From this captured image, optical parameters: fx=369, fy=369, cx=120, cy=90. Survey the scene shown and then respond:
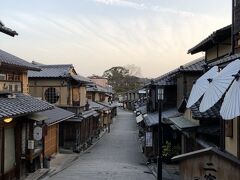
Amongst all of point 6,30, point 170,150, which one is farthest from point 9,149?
point 170,150

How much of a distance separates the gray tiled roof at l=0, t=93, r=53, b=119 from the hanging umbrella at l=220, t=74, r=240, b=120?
874cm

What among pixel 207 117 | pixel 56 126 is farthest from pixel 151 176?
pixel 56 126

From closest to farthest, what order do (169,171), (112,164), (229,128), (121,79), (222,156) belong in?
(222,156), (229,128), (169,171), (112,164), (121,79)

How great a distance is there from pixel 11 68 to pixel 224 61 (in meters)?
12.0

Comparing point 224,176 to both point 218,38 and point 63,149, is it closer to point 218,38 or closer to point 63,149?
point 218,38

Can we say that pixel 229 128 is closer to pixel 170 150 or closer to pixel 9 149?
pixel 9 149

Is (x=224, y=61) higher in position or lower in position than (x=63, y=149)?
higher

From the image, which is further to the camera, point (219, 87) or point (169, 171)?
point (169, 171)

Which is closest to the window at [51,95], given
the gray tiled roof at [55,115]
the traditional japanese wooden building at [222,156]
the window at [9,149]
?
the gray tiled roof at [55,115]

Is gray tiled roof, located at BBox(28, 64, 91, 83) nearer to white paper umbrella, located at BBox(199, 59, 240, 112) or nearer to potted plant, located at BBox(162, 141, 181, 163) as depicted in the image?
potted plant, located at BBox(162, 141, 181, 163)

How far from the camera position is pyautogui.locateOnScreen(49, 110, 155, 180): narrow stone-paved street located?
1926 cm

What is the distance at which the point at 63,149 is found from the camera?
31344 mm

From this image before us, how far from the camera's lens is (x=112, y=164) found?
2448cm

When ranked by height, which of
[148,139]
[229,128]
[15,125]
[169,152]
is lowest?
[169,152]
